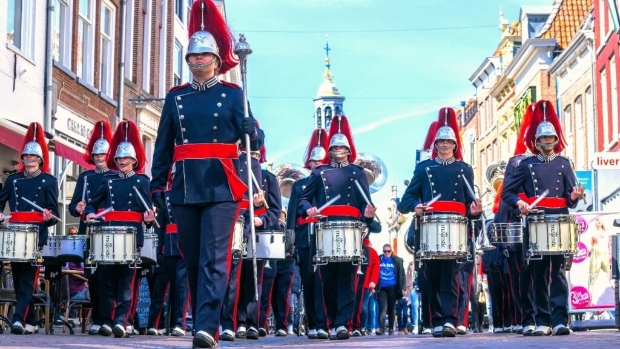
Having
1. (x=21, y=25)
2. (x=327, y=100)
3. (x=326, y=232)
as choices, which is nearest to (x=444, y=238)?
(x=326, y=232)

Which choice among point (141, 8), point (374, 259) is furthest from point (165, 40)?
point (374, 259)

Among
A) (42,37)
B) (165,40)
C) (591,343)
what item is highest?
(165,40)

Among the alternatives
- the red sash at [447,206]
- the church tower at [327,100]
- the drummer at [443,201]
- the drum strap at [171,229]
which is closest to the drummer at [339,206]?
the drummer at [443,201]

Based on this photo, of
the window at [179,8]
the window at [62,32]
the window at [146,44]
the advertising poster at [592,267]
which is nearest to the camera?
the advertising poster at [592,267]

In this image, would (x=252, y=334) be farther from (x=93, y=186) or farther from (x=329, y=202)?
(x=93, y=186)

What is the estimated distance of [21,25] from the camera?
2644cm

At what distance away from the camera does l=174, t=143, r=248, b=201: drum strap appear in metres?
10.9

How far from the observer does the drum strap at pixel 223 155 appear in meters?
10.9

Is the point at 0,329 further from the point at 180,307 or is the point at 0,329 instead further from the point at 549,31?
the point at 549,31

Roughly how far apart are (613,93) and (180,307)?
90.8 ft

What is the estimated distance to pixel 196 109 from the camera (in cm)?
1104

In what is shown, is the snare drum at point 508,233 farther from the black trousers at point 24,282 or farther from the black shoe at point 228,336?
the black trousers at point 24,282

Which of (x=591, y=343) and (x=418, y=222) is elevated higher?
(x=418, y=222)

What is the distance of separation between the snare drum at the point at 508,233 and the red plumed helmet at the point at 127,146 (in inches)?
171
